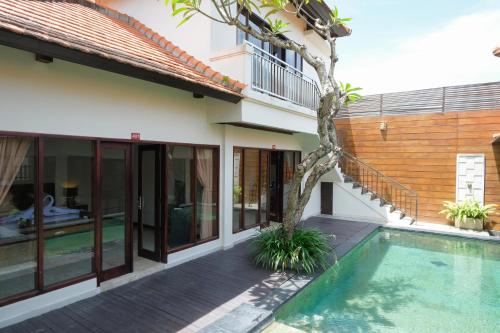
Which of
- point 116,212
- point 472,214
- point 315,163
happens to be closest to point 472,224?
point 472,214

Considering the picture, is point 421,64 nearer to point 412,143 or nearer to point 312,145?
point 412,143

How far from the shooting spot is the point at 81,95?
15.8 feet

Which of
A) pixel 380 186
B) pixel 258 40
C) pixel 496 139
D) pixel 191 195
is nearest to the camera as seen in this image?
pixel 191 195

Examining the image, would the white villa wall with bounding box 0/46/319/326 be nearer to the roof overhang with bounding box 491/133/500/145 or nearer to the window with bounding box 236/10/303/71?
the window with bounding box 236/10/303/71

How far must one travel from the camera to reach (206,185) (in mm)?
7402

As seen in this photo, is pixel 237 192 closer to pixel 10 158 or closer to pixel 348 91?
pixel 348 91

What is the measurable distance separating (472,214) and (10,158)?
1295cm

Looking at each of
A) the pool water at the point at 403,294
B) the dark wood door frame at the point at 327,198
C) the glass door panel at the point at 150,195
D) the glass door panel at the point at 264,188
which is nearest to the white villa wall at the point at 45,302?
the glass door panel at the point at 150,195

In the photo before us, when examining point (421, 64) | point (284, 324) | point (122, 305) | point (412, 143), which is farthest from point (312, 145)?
point (122, 305)

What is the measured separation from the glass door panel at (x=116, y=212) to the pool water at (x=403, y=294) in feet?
10.3

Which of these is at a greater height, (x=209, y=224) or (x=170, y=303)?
(x=209, y=224)

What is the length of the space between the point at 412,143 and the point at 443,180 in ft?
5.95

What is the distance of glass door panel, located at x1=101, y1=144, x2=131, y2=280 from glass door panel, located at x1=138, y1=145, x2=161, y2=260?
55 cm

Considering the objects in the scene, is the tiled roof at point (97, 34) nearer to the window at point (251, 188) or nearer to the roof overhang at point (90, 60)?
the roof overhang at point (90, 60)
